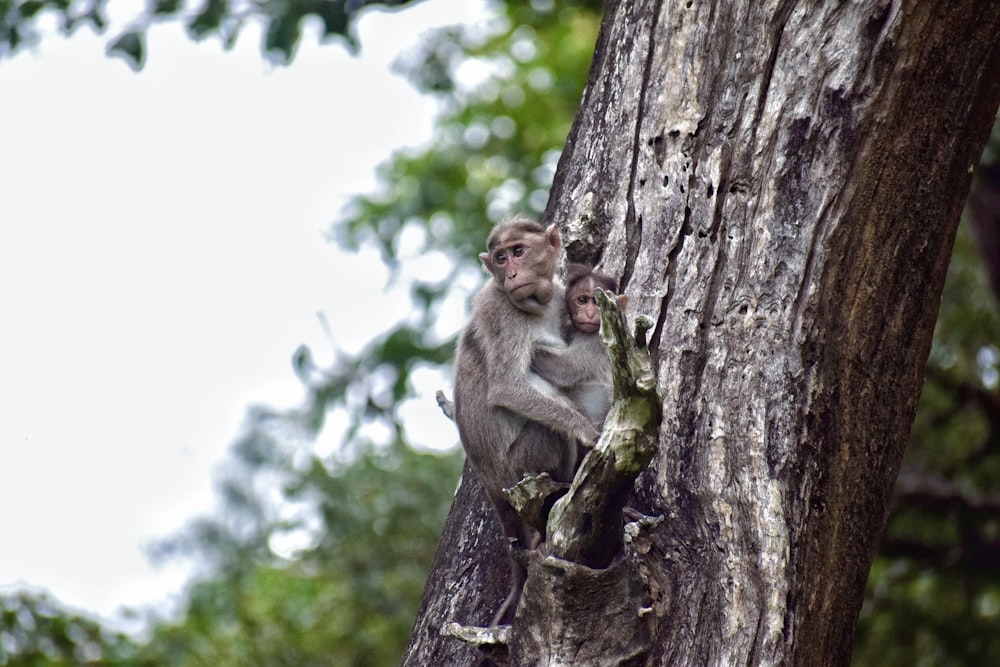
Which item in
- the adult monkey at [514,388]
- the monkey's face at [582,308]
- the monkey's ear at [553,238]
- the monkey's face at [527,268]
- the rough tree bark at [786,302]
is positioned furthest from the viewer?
the monkey's face at [527,268]

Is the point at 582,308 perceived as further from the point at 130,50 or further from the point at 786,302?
the point at 130,50

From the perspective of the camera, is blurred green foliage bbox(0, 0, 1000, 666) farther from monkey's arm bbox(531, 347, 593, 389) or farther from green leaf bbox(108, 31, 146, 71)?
monkey's arm bbox(531, 347, 593, 389)

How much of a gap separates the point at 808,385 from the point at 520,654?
1.37m

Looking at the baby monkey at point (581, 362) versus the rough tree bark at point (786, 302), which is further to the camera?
the baby monkey at point (581, 362)

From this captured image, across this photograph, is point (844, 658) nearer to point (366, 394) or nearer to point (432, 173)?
point (366, 394)

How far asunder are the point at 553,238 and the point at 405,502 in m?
4.13

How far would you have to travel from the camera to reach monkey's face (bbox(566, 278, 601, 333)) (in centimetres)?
516

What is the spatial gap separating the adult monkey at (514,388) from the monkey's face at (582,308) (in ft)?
0.47

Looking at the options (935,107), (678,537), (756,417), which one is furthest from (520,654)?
(935,107)

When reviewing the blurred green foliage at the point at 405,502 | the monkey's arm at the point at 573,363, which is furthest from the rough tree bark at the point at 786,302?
the blurred green foliage at the point at 405,502

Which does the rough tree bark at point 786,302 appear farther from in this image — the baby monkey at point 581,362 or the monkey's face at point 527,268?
the monkey's face at point 527,268

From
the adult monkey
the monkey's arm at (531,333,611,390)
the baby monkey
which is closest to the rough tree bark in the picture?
the adult monkey

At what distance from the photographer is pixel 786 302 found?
438 cm

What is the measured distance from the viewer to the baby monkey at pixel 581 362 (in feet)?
17.2
